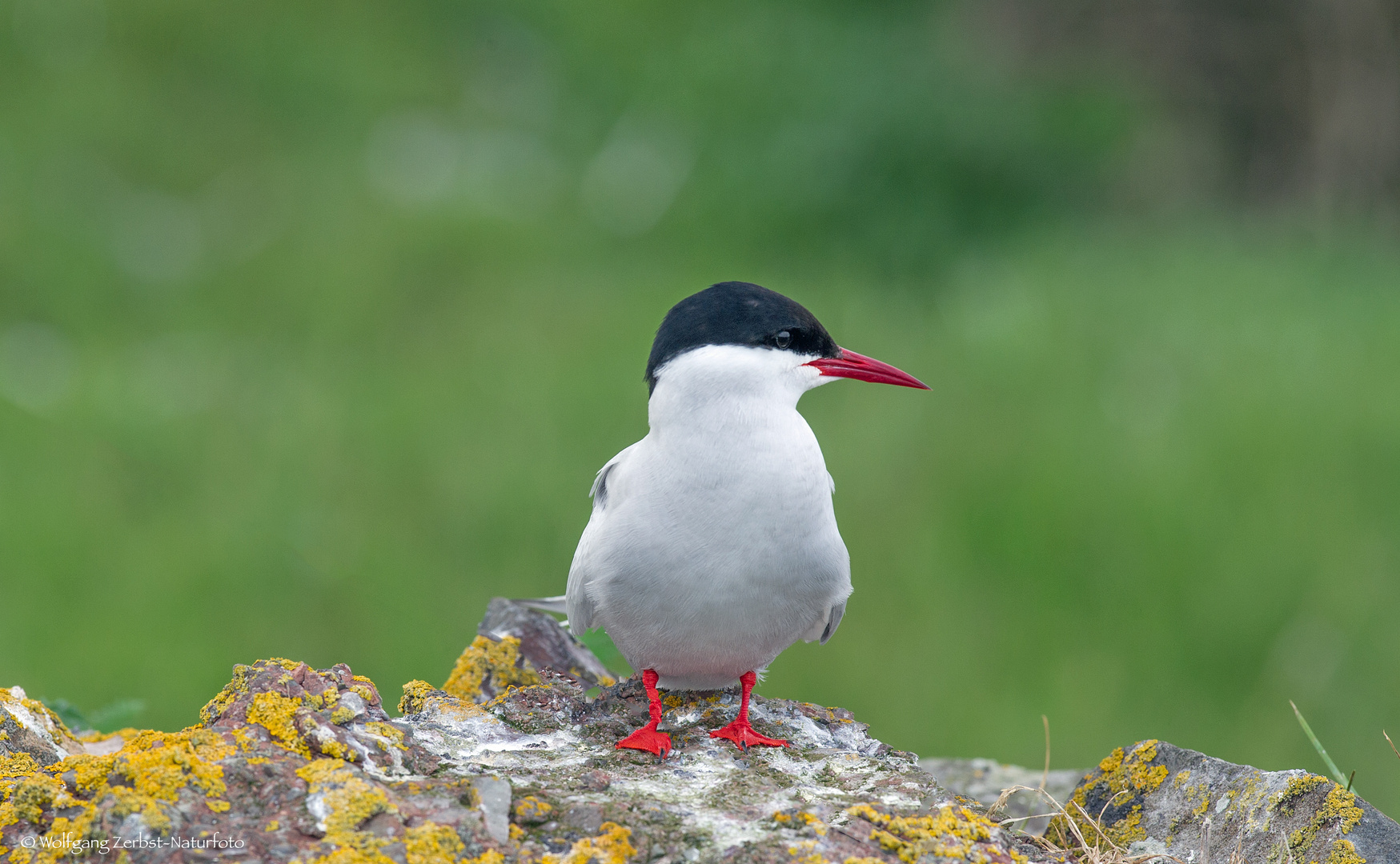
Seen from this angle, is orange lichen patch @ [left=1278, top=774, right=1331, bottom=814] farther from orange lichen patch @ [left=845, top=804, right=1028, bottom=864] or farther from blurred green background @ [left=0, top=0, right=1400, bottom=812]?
blurred green background @ [left=0, top=0, right=1400, bottom=812]

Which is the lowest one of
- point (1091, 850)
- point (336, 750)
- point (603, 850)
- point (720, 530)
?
point (1091, 850)

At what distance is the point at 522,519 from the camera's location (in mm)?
9078

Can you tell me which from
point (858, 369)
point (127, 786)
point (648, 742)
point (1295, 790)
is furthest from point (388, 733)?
point (1295, 790)

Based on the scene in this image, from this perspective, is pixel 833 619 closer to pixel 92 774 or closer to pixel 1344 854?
pixel 1344 854

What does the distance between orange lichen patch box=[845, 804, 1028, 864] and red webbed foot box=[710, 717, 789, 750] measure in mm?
585

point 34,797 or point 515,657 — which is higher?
point 34,797

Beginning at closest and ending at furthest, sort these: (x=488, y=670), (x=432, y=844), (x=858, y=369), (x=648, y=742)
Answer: (x=432, y=844) → (x=648, y=742) → (x=858, y=369) → (x=488, y=670)

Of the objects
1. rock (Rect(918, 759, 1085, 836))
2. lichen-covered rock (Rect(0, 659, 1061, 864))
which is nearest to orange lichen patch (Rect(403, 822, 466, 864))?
lichen-covered rock (Rect(0, 659, 1061, 864))

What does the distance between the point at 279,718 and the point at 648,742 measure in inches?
43.8

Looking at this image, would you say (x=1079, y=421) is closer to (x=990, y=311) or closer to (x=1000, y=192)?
(x=990, y=311)

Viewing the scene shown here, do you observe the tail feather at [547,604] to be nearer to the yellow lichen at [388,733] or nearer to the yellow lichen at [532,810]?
the yellow lichen at [388,733]

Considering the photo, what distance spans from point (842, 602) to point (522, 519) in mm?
5222

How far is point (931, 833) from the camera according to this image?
3.18m

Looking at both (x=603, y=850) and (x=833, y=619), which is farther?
(x=833, y=619)
